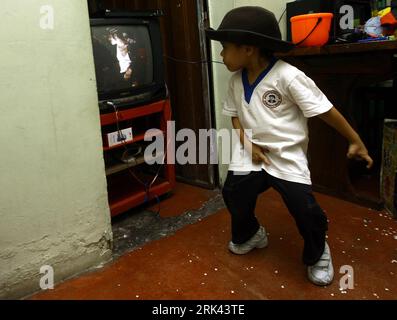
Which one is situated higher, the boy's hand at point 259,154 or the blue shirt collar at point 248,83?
the blue shirt collar at point 248,83

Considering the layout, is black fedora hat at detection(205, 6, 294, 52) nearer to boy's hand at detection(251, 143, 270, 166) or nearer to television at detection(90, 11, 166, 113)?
boy's hand at detection(251, 143, 270, 166)

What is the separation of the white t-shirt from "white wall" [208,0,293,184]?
76cm

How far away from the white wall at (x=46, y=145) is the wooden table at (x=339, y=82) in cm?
117

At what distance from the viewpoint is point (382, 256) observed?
1.55 meters

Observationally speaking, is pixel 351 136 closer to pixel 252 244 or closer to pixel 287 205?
pixel 287 205

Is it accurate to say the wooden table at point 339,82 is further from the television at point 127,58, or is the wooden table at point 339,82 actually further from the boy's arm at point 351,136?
the television at point 127,58

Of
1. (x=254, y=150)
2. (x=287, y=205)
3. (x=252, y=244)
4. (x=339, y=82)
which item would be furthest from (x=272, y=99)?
(x=339, y=82)

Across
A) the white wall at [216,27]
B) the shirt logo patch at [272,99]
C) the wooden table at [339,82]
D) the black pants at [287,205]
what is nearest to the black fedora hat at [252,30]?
the shirt logo patch at [272,99]

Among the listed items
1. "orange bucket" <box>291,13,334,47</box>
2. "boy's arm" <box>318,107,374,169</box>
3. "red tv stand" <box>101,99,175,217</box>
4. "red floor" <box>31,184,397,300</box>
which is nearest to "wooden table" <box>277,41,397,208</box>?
"orange bucket" <box>291,13,334,47</box>

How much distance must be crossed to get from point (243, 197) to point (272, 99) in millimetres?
384

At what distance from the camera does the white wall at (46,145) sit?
1229 millimetres

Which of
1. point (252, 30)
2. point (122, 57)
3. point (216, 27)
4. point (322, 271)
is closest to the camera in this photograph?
point (252, 30)

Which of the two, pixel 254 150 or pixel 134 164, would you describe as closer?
pixel 254 150

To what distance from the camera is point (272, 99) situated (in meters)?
1.35
